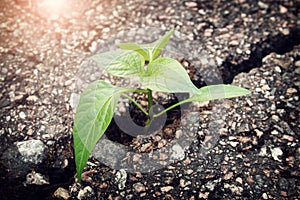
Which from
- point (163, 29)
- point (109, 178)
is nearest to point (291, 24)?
point (163, 29)

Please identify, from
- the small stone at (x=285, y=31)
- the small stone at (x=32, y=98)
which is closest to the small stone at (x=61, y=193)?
the small stone at (x=32, y=98)

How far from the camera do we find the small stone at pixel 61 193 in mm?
1191

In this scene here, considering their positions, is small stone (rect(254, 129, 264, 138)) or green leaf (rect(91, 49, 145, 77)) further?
small stone (rect(254, 129, 264, 138))

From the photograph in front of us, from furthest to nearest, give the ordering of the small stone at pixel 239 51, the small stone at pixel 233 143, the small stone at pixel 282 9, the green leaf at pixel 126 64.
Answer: the small stone at pixel 282 9 < the small stone at pixel 239 51 < the small stone at pixel 233 143 < the green leaf at pixel 126 64

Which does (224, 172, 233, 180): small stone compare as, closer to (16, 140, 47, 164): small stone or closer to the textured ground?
the textured ground

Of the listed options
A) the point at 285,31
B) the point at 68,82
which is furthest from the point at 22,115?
the point at 285,31

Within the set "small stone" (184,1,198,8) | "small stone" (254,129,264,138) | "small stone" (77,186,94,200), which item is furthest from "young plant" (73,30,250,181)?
"small stone" (184,1,198,8)

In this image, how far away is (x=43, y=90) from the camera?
1392 millimetres

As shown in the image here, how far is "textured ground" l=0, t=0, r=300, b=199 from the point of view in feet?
3.95

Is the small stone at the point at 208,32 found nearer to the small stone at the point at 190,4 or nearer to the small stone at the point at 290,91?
the small stone at the point at 190,4

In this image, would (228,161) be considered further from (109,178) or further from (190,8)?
(190,8)

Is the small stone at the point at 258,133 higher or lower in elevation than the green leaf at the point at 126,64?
lower

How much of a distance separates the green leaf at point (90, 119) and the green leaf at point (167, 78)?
13 cm

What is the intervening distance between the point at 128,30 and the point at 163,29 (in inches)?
6.1
